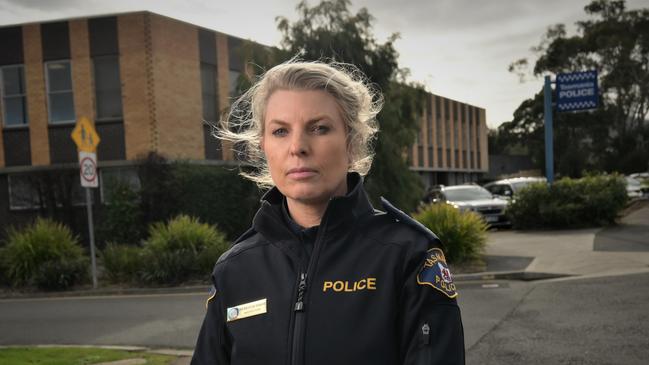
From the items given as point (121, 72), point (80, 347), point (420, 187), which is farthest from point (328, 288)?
point (121, 72)

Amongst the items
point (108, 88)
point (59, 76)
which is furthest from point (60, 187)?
point (59, 76)

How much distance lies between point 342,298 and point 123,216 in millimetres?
17839

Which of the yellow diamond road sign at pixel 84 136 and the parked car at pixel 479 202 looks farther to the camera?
the parked car at pixel 479 202

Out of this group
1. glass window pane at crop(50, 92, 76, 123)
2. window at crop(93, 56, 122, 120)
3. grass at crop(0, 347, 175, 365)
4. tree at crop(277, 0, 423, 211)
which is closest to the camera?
grass at crop(0, 347, 175, 365)

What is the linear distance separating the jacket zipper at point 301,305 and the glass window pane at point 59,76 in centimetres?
2090

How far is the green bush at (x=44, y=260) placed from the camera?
1265 cm

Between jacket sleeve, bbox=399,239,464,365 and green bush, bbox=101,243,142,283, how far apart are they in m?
11.7

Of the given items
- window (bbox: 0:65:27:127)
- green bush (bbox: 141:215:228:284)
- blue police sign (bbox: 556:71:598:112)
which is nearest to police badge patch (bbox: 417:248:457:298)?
green bush (bbox: 141:215:228:284)

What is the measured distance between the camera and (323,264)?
1911mm

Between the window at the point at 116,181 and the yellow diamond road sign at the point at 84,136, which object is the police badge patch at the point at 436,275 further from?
the window at the point at 116,181

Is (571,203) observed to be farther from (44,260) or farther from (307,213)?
(307,213)

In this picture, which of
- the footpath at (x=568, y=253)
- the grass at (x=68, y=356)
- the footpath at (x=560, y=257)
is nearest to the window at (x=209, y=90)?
the footpath at (x=568, y=253)

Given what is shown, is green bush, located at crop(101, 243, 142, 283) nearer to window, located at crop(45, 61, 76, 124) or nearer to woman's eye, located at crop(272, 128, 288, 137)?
window, located at crop(45, 61, 76, 124)

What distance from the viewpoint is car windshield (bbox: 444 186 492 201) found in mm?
19862
